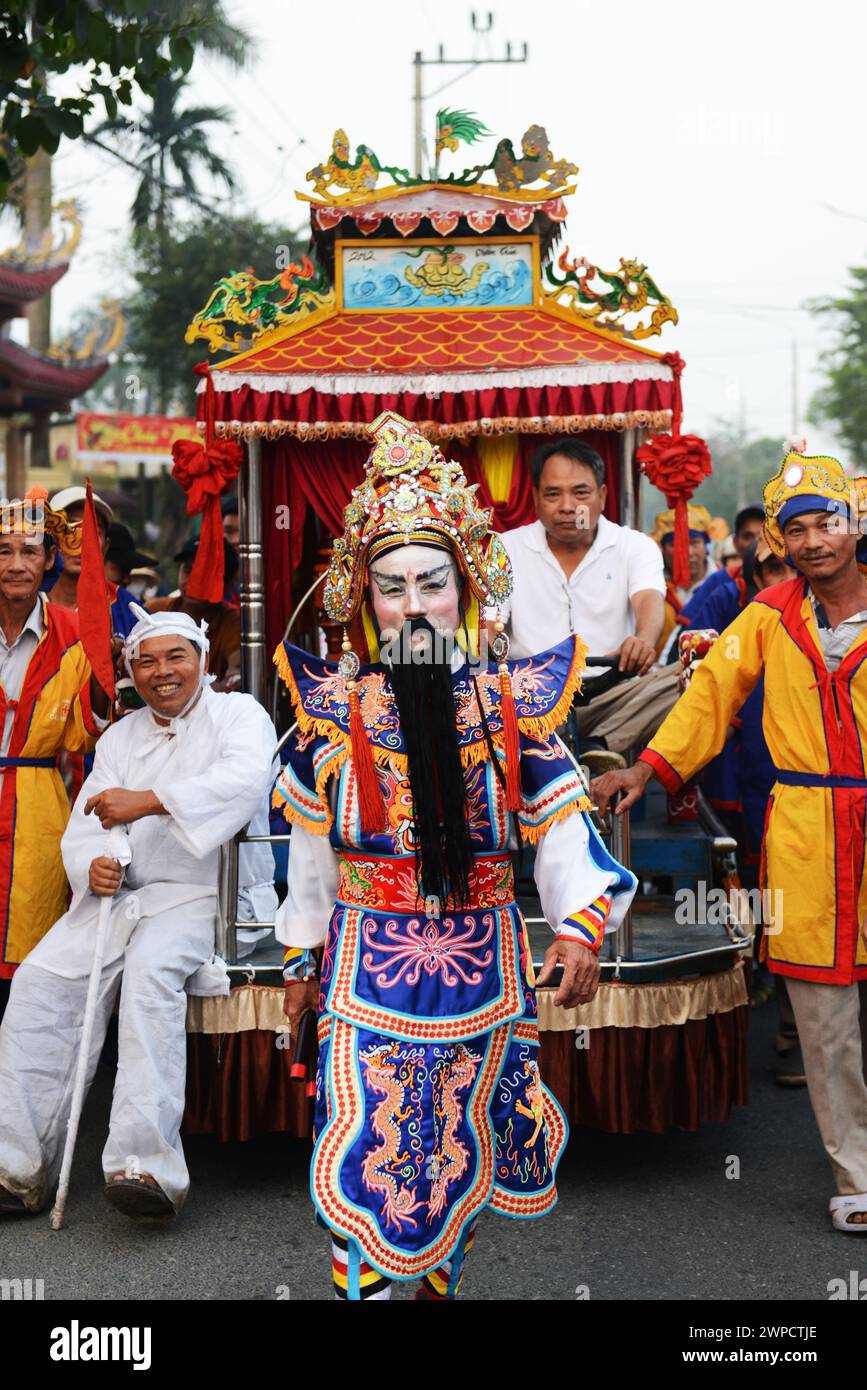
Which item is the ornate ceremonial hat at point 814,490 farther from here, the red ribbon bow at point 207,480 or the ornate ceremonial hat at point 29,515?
the red ribbon bow at point 207,480

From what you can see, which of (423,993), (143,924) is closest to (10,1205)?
(143,924)

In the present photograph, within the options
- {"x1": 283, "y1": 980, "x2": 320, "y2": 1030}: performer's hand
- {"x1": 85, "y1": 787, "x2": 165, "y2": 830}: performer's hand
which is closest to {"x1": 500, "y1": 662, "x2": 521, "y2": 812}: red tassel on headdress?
{"x1": 283, "y1": 980, "x2": 320, "y2": 1030}: performer's hand

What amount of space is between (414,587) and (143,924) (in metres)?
1.90

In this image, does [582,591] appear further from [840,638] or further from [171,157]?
[171,157]

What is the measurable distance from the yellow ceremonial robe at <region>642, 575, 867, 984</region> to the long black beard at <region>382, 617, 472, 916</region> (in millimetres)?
1307

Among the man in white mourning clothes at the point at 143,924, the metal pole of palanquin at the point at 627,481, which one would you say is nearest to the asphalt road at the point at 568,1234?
the man in white mourning clothes at the point at 143,924

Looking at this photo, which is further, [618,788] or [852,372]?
[852,372]

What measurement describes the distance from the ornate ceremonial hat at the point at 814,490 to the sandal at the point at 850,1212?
1928mm

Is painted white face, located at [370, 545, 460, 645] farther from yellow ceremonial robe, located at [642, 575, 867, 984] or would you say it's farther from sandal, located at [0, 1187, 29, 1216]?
sandal, located at [0, 1187, 29, 1216]

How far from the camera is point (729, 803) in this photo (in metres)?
6.49

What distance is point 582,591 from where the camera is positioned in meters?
5.40

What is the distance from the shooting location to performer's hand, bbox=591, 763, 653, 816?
3.77 metres

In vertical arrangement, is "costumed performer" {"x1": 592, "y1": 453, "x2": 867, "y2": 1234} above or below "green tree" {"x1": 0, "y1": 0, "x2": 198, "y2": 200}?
below
